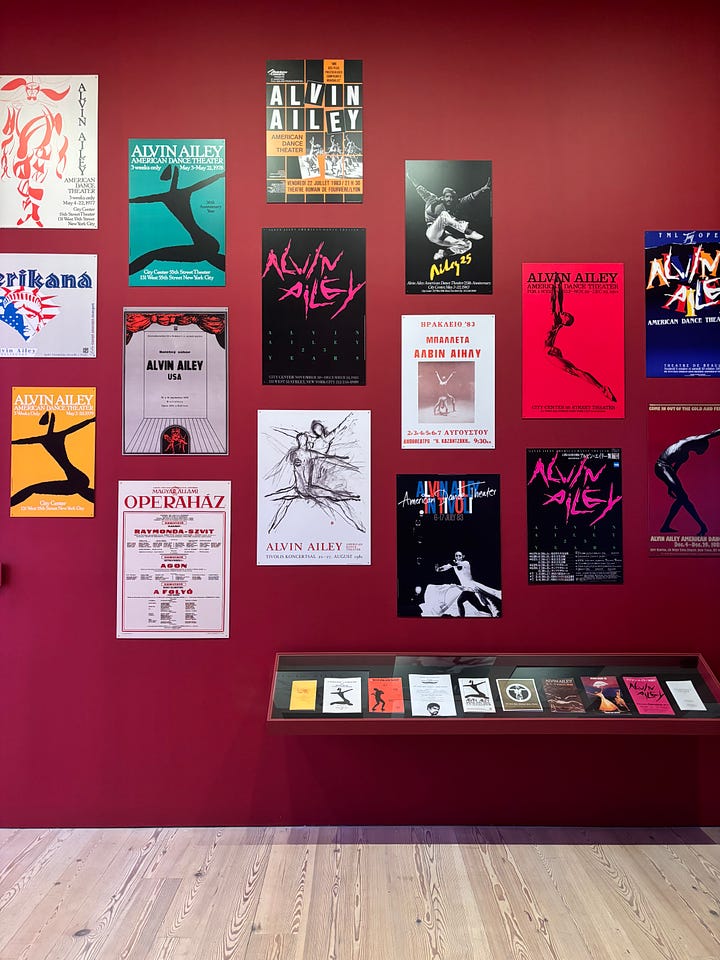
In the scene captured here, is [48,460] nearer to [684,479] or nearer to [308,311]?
[308,311]

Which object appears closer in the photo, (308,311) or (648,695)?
(648,695)

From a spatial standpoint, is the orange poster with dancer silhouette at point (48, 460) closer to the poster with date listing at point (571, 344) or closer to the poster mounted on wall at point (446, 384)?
the poster mounted on wall at point (446, 384)

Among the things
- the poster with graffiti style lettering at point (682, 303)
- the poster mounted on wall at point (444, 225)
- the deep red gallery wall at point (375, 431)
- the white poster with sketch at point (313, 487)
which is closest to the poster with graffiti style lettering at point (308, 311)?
the deep red gallery wall at point (375, 431)

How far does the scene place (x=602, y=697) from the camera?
7.85 feet

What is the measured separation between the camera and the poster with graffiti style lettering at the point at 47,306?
8.46ft

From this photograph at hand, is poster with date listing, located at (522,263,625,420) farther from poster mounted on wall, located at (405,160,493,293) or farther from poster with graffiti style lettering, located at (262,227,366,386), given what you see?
poster with graffiti style lettering, located at (262,227,366,386)

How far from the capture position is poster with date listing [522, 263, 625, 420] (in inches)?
102

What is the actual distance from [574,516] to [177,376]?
5.52ft

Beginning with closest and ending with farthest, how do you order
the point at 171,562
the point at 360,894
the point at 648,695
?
1. the point at 360,894
2. the point at 648,695
3. the point at 171,562

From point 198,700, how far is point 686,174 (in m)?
2.87

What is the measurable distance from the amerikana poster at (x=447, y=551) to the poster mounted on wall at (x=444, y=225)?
81 centimetres

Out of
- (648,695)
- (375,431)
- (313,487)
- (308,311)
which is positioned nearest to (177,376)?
(308,311)

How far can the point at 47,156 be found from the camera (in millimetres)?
2586

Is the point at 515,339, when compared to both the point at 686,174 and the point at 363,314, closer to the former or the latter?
the point at 363,314
